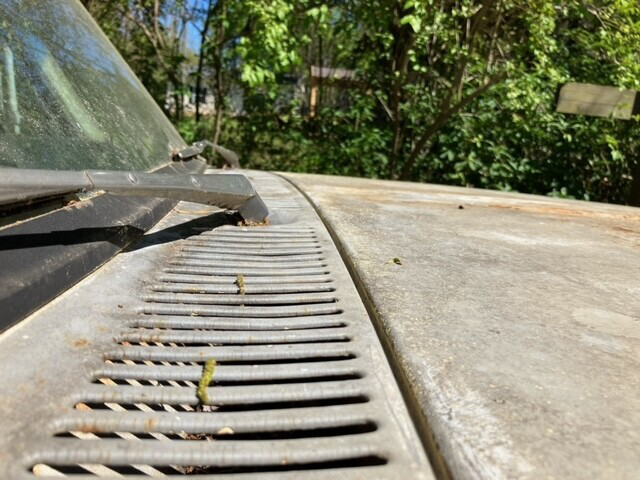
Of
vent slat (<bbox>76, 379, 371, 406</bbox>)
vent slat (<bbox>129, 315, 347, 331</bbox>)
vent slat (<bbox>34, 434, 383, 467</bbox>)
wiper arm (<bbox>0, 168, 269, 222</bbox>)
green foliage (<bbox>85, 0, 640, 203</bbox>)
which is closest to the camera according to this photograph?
vent slat (<bbox>34, 434, 383, 467</bbox>)

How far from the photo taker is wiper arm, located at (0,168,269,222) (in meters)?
1.05

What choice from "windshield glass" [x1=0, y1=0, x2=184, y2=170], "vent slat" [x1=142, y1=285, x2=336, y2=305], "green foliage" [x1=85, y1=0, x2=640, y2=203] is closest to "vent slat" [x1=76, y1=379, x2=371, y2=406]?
"vent slat" [x1=142, y1=285, x2=336, y2=305]

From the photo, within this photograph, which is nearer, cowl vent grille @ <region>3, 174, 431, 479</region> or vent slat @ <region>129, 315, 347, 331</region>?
cowl vent grille @ <region>3, 174, 431, 479</region>

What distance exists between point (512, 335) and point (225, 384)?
55cm

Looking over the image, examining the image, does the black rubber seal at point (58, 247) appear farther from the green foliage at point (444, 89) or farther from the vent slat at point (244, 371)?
the green foliage at point (444, 89)

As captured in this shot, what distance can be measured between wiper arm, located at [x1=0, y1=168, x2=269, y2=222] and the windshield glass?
138 millimetres

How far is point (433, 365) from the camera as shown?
100 centimetres

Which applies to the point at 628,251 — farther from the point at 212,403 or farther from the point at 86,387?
the point at 86,387

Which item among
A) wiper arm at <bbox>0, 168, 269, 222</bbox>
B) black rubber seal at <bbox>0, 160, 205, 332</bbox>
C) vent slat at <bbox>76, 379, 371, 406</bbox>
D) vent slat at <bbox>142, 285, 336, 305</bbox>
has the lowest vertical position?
vent slat at <bbox>76, 379, 371, 406</bbox>

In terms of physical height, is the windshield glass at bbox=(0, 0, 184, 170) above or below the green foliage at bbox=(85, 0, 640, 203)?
below

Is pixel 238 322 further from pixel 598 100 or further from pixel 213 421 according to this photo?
pixel 598 100

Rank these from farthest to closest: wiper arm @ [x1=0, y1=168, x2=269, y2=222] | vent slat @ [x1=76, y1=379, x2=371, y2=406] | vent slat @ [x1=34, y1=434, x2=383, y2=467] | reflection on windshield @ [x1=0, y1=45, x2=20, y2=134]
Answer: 1. reflection on windshield @ [x1=0, y1=45, x2=20, y2=134]
2. wiper arm @ [x1=0, y1=168, x2=269, y2=222]
3. vent slat @ [x1=76, y1=379, x2=371, y2=406]
4. vent slat @ [x1=34, y1=434, x2=383, y2=467]

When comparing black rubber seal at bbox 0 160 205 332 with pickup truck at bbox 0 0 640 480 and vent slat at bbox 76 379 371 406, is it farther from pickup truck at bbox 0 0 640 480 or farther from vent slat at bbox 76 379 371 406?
vent slat at bbox 76 379 371 406

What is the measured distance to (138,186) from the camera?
1.30m
